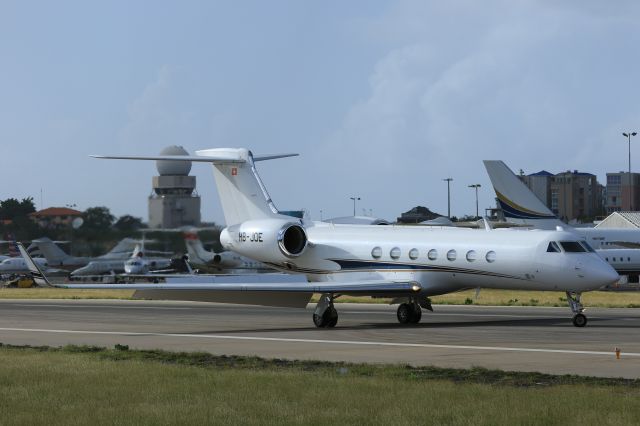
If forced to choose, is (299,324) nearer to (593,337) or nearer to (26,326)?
(26,326)

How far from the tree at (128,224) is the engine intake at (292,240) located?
18.9m

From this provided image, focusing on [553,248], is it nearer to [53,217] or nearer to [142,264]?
[53,217]

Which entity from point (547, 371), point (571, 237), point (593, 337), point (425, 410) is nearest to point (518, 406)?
point (425, 410)

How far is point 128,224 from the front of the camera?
49.2 m

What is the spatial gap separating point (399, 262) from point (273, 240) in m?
4.01

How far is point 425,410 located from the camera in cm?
1266

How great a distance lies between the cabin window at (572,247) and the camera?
2731 centimetres

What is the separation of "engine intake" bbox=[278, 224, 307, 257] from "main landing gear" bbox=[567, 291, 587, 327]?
7.89 m

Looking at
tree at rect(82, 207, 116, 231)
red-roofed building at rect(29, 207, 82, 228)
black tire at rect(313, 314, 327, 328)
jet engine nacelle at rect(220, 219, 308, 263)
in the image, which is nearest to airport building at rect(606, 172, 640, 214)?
red-roofed building at rect(29, 207, 82, 228)

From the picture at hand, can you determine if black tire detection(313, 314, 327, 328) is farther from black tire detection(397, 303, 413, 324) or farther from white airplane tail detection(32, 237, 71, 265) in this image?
white airplane tail detection(32, 237, 71, 265)

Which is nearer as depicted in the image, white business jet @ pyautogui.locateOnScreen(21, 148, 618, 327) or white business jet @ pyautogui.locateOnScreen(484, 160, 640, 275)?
white business jet @ pyautogui.locateOnScreen(21, 148, 618, 327)

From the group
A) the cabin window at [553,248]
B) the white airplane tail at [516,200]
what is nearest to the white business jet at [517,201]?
the white airplane tail at [516,200]

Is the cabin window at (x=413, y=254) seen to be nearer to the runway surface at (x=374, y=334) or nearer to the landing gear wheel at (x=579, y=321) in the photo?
the runway surface at (x=374, y=334)

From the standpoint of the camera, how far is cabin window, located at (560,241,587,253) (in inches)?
1075
